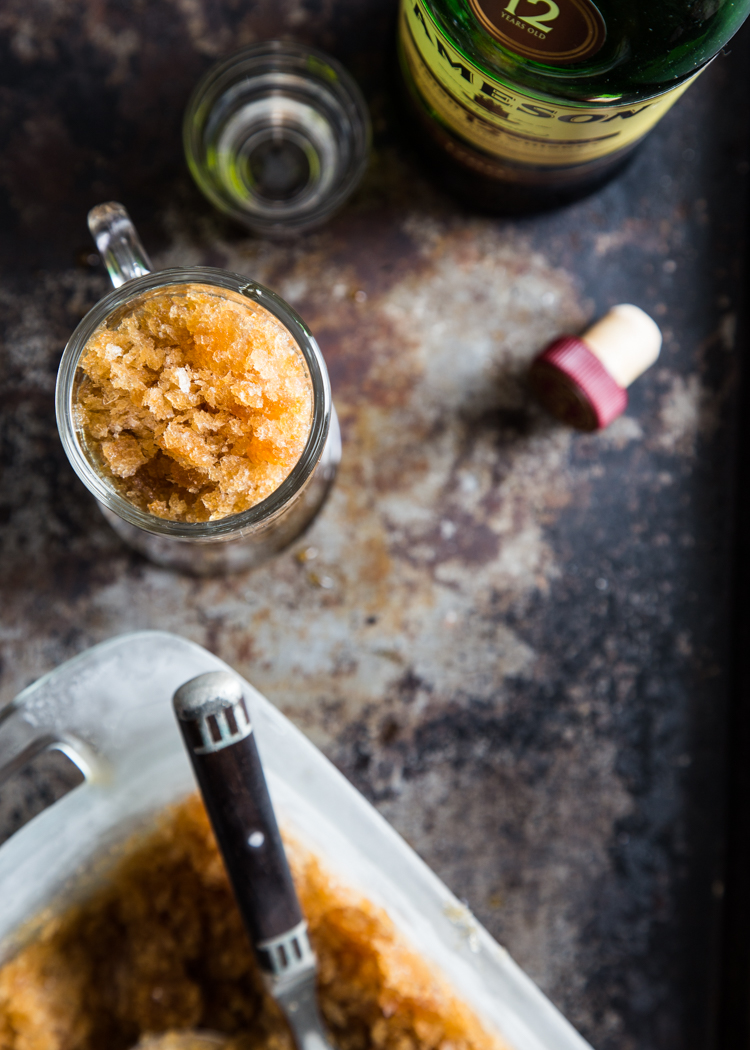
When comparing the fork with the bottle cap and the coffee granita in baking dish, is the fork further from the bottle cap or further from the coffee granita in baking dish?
the bottle cap

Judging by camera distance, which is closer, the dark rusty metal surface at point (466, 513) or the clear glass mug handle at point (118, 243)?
the clear glass mug handle at point (118, 243)

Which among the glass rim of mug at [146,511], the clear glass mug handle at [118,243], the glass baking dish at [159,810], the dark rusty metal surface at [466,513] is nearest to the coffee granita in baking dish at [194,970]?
the glass baking dish at [159,810]

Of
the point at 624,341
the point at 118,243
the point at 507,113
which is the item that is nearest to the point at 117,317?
the point at 118,243

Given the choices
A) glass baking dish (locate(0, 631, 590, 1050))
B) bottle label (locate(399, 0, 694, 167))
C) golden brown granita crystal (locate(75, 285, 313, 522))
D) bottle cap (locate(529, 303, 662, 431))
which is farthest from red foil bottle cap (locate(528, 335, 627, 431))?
glass baking dish (locate(0, 631, 590, 1050))

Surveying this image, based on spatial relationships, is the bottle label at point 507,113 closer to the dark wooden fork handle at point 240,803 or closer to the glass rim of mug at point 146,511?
the glass rim of mug at point 146,511

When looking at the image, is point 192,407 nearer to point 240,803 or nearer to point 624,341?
point 240,803

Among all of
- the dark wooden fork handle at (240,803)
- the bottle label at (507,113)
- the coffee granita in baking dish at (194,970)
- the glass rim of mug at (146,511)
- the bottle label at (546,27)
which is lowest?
the coffee granita in baking dish at (194,970)
